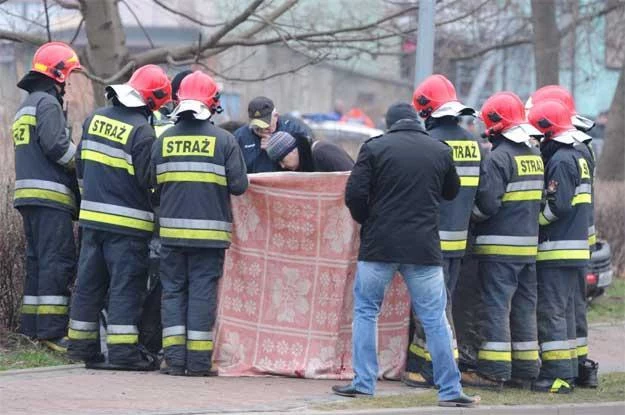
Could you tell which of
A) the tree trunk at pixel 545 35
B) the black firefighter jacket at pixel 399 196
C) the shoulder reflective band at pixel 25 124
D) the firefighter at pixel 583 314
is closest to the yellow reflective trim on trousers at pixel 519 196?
the firefighter at pixel 583 314

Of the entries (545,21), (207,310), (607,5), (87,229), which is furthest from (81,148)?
(607,5)

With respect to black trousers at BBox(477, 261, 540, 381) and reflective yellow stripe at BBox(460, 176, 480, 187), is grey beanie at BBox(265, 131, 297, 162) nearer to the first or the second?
reflective yellow stripe at BBox(460, 176, 480, 187)

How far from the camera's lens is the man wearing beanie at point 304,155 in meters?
8.77

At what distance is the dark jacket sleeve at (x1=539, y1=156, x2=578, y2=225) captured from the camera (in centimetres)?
872

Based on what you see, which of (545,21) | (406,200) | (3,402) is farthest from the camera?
(545,21)

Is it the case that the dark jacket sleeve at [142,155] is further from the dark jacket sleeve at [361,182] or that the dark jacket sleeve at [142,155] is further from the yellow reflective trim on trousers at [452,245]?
the yellow reflective trim on trousers at [452,245]

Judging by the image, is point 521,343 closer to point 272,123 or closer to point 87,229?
point 272,123

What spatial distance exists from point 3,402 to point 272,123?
9.96ft

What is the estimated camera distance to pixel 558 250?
8.91 metres

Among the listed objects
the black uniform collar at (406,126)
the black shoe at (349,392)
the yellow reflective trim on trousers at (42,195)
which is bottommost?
the black shoe at (349,392)

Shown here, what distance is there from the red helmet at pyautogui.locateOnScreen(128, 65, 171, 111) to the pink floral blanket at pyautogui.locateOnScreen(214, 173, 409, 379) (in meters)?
0.90

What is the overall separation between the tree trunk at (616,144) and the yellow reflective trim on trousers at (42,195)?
36.9ft

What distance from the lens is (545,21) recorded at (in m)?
17.4

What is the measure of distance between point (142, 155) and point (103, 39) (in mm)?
3937
